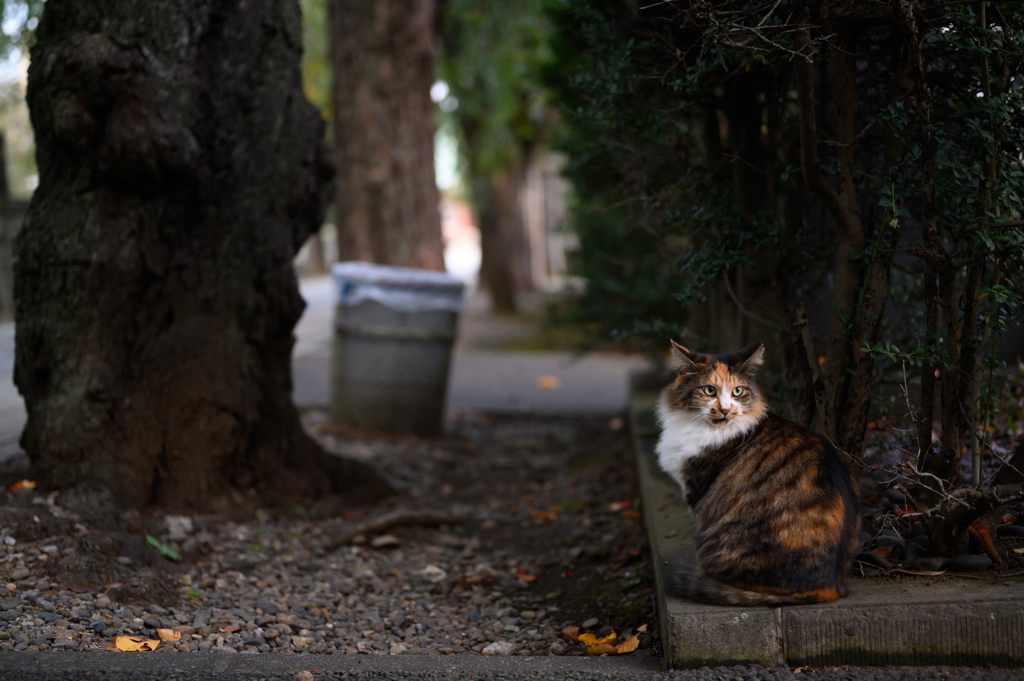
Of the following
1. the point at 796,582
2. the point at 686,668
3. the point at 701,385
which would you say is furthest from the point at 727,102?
the point at 686,668

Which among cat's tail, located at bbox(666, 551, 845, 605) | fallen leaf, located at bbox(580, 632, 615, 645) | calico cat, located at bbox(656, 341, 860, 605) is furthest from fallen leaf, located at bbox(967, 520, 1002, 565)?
fallen leaf, located at bbox(580, 632, 615, 645)

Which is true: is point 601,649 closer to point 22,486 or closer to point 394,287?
point 22,486

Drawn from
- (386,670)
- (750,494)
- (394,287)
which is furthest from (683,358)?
(394,287)

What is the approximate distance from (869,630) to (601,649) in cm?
92

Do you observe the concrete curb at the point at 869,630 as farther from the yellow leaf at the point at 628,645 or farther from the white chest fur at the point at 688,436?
the white chest fur at the point at 688,436

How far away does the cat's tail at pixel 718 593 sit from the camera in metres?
2.49

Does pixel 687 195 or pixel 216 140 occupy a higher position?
pixel 216 140

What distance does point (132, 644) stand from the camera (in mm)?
2764

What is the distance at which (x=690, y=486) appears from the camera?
Answer: 293cm

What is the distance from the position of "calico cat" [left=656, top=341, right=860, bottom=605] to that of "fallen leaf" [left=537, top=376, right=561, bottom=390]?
19.3 feet

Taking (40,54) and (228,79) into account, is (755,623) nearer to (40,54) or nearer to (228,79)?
(228,79)

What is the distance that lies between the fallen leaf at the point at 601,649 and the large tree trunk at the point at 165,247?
218 centimetres

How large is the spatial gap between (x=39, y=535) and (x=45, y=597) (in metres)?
0.40

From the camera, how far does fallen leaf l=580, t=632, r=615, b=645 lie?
305cm
